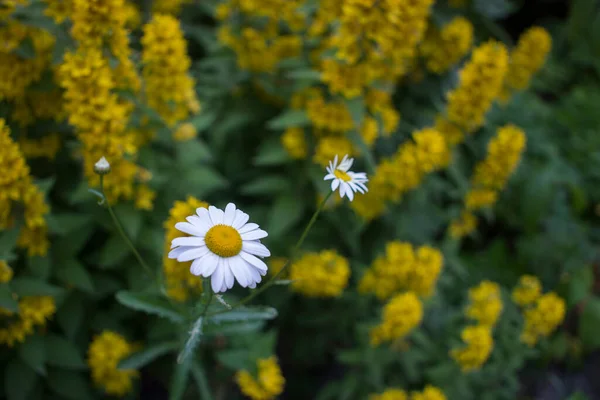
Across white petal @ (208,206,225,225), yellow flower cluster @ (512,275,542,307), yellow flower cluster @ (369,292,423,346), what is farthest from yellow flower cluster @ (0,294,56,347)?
yellow flower cluster @ (512,275,542,307)

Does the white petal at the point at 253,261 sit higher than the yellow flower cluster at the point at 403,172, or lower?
lower

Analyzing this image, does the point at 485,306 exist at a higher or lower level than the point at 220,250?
higher

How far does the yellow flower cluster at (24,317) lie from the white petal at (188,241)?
117 centimetres

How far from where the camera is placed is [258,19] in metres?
3.30

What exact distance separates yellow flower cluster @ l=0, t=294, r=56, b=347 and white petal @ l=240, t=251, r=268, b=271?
124 centimetres

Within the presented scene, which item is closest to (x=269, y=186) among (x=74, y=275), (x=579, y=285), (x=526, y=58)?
(x=74, y=275)

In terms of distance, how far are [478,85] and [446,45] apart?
0.75 meters

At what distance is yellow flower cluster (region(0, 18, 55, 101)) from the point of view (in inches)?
92.4

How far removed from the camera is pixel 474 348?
260 cm

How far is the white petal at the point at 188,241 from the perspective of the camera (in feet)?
4.58

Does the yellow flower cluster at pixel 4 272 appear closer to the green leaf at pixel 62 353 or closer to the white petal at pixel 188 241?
the green leaf at pixel 62 353

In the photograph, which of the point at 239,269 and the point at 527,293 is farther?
the point at 527,293

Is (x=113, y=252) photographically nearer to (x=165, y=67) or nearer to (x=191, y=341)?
(x=165, y=67)

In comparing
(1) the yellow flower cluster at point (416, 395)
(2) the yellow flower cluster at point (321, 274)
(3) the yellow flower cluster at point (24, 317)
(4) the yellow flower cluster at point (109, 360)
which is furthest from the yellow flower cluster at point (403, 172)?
(3) the yellow flower cluster at point (24, 317)
